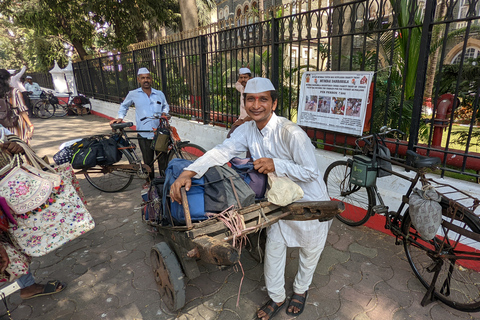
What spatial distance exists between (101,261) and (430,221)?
3.23 m

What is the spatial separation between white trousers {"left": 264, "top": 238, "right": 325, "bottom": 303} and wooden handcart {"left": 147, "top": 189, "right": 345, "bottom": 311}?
421 mm

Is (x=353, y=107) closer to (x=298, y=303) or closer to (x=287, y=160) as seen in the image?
(x=287, y=160)

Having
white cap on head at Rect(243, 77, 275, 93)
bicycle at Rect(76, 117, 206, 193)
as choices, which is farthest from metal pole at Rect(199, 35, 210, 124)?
white cap on head at Rect(243, 77, 275, 93)

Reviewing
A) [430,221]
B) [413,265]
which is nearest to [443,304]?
[413,265]

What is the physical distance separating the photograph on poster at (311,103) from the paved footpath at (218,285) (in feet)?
5.62

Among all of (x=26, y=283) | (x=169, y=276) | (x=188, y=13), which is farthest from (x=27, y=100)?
(x=169, y=276)

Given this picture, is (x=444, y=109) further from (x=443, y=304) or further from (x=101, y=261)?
(x=101, y=261)

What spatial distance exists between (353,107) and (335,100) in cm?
29

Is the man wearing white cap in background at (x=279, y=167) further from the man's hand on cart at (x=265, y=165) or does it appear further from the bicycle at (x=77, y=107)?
the bicycle at (x=77, y=107)

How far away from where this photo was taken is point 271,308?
2.27m

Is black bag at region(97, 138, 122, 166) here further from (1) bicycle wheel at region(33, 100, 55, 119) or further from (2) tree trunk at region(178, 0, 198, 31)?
(1) bicycle wheel at region(33, 100, 55, 119)

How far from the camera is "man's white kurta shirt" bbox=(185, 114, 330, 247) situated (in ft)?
6.44

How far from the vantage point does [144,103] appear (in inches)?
192

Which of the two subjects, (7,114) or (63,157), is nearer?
(7,114)
